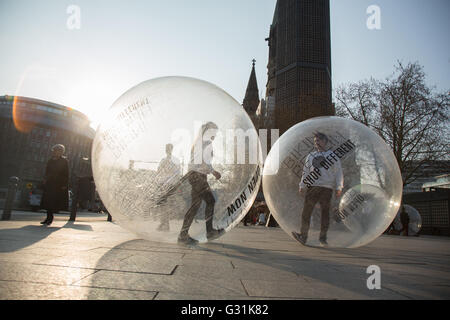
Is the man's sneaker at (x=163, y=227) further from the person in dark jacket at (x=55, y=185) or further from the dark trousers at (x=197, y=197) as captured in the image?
the person in dark jacket at (x=55, y=185)

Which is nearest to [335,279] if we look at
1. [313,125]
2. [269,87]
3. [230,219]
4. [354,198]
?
[230,219]

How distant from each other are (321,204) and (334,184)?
33 centimetres

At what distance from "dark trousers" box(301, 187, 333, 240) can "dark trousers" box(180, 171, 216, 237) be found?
57.5 inches

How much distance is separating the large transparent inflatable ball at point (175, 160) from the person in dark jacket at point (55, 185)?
3414 millimetres

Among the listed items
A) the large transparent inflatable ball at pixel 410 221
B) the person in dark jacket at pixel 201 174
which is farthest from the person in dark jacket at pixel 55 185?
the large transparent inflatable ball at pixel 410 221

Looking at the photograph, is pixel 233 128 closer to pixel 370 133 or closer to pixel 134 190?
pixel 134 190

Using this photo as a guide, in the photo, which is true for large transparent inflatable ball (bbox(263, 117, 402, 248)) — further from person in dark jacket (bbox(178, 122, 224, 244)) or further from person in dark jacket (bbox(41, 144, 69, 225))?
person in dark jacket (bbox(41, 144, 69, 225))

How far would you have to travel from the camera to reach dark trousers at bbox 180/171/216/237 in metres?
3.16

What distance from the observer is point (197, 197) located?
10.5ft

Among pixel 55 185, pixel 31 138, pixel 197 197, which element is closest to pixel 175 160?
pixel 197 197

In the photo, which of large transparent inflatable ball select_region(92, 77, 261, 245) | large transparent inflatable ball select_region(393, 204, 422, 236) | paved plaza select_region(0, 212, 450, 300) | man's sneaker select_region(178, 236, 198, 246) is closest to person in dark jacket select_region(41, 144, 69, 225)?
large transparent inflatable ball select_region(92, 77, 261, 245)

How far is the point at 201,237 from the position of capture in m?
3.59

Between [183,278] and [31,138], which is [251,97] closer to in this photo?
[31,138]
